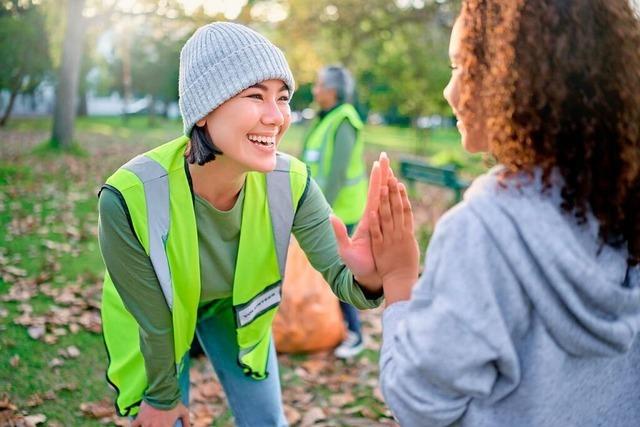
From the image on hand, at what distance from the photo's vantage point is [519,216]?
1118mm

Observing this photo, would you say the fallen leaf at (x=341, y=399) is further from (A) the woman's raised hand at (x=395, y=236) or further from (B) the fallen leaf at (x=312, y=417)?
(A) the woman's raised hand at (x=395, y=236)

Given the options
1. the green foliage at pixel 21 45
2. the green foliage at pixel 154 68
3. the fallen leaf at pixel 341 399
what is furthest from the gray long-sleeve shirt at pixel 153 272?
the green foliage at pixel 154 68

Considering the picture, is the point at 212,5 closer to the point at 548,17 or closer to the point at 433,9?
the point at 433,9

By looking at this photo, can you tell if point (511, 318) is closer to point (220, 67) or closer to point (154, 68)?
point (220, 67)

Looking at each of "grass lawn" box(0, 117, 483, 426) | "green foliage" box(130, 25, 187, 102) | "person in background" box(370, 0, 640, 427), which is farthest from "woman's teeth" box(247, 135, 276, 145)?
"green foliage" box(130, 25, 187, 102)

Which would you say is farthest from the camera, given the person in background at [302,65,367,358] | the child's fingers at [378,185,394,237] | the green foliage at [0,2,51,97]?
the green foliage at [0,2,51,97]

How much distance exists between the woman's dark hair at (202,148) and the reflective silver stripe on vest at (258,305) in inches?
22.6

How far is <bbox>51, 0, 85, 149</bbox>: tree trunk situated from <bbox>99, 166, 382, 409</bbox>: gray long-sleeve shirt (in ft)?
44.6

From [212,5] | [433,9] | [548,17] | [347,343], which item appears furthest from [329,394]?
[433,9]

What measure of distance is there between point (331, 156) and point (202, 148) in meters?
2.85

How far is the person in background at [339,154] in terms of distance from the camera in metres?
4.73

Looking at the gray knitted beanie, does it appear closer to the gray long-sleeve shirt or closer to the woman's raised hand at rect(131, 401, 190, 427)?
the gray long-sleeve shirt

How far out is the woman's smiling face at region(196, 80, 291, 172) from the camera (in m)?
1.97

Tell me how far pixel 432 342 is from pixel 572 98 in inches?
21.7
